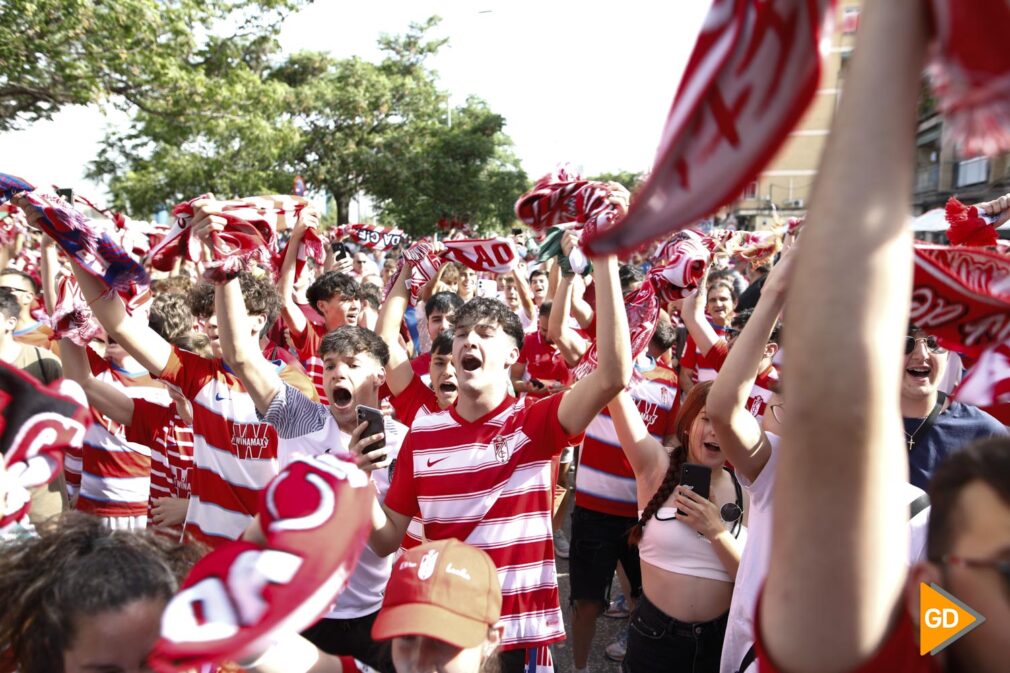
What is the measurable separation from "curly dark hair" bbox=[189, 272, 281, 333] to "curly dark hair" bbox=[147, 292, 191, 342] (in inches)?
14.6

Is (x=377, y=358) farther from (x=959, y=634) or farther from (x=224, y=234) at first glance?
(x=959, y=634)

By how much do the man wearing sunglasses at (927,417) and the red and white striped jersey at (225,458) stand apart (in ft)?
7.72

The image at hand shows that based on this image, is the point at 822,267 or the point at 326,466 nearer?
the point at 822,267

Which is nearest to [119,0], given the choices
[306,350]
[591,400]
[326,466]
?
[306,350]

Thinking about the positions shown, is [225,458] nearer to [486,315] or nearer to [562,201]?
[486,315]

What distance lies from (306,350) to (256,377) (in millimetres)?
2341

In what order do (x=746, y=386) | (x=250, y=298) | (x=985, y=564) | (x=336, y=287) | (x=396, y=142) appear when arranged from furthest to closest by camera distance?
1. (x=396, y=142)
2. (x=336, y=287)
3. (x=250, y=298)
4. (x=746, y=386)
5. (x=985, y=564)

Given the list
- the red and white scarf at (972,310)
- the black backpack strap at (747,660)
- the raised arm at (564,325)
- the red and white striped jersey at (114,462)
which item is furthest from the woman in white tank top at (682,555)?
the red and white striped jersey at (114,462)

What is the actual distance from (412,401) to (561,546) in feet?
7.94

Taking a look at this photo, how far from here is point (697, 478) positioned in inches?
113

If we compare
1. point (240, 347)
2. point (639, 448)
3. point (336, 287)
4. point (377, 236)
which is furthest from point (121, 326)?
point (377, 236)

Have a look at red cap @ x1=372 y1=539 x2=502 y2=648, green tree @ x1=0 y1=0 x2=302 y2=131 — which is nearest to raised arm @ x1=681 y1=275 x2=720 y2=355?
red cap @ x1=372 y1=539 x2=502 y2=648

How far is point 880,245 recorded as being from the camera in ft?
2.40

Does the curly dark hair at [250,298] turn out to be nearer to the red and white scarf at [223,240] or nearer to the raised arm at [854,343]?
the red and white scarf at [223,240]
